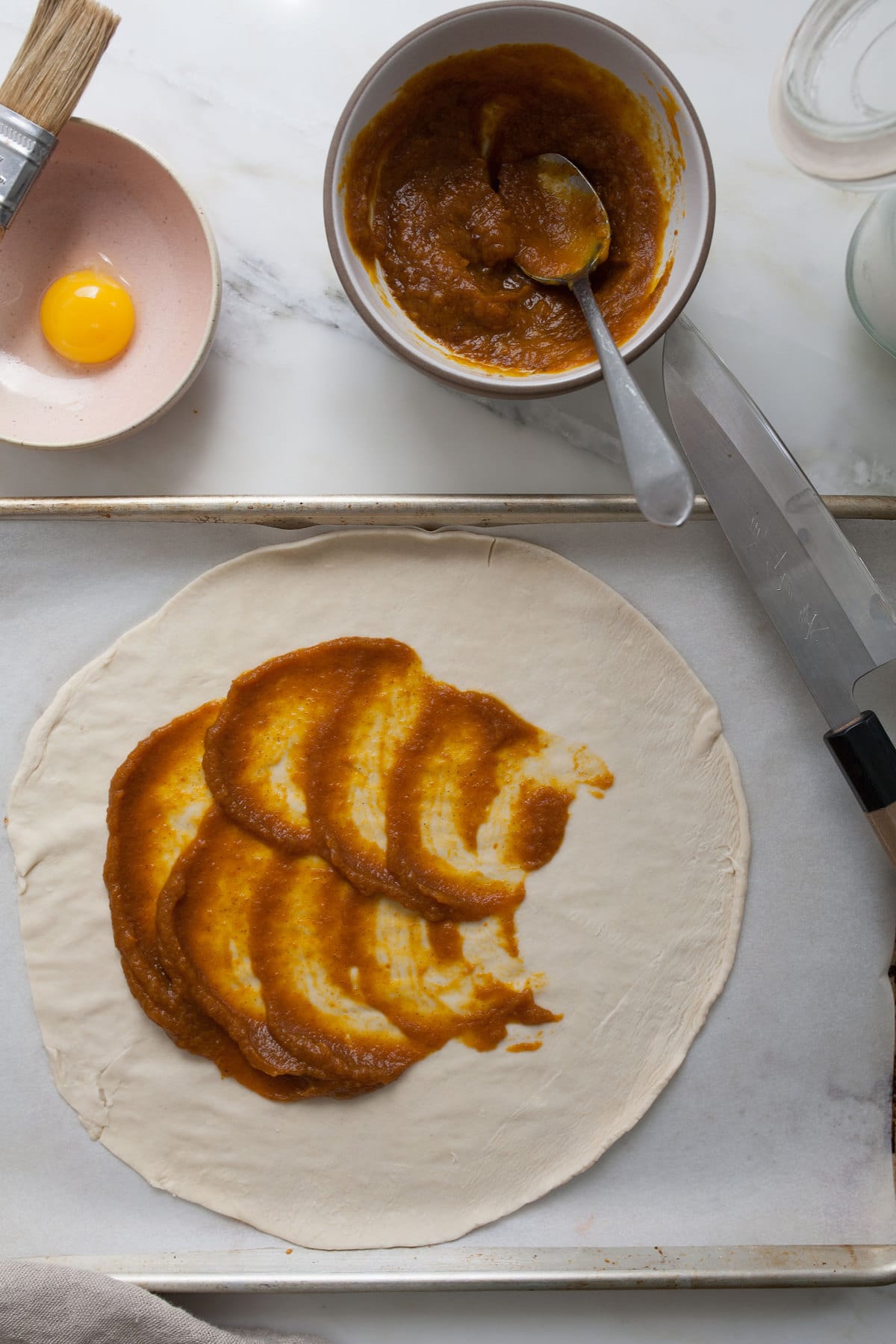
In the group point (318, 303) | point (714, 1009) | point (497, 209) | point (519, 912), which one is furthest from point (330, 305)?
point (714, 1009)

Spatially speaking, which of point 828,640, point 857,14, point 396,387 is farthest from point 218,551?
point 857,14

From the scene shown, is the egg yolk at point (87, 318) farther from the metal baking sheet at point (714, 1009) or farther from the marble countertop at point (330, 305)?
the metal baking sheet at point (714, 1009)

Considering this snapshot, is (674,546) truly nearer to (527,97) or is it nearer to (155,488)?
(527,97)

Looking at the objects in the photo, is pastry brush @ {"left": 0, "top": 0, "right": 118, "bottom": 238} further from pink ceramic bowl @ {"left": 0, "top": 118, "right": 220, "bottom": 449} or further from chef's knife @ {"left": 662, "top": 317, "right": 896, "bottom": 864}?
chef's knife @ {"left": 662, "top": 317, "right": 896, "bottom": 864}

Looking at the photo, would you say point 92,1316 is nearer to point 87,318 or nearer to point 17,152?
point 87,318

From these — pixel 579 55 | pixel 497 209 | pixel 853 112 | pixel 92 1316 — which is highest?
pixel 853 112

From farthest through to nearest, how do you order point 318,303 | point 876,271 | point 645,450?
1. point 318,303
2. point 876,271
3. point 645,450

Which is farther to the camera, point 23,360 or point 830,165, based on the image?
point 23,360
